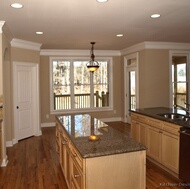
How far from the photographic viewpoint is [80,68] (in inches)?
296

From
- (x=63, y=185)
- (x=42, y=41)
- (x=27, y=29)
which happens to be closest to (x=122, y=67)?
(x=42, y=41)

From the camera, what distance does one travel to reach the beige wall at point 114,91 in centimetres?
705

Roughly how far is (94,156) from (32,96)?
4386 mm

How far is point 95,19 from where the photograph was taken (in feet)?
12.2

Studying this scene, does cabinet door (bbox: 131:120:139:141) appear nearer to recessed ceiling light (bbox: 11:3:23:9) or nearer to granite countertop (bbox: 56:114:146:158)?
granite countertop (bbox: 56:114:146:158)

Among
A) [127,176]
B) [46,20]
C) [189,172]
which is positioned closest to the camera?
[127,176]

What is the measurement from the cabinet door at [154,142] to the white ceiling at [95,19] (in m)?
2.07

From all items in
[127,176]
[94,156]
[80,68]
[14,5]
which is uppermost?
[14,5]

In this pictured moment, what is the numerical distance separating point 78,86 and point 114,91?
4.66ft

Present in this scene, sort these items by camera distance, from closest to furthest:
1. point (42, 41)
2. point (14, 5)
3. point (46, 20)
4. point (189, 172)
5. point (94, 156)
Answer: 1. point (94, 156)
2. point (189, 172)
3. point (14, 5)
4. point (46, 20)
5. point (42, 41)

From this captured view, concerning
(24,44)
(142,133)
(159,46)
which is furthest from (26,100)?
(159,46)

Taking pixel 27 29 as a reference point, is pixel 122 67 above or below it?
below

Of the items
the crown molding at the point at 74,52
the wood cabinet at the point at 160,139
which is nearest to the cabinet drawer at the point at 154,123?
the wood cabinet at the point at 160,139

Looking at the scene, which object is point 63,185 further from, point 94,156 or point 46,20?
point 46,20
